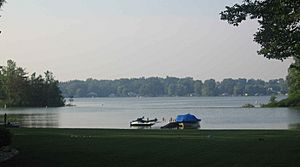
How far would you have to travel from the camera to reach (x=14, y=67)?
142 meters

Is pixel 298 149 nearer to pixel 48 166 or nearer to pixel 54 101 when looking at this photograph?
pixel 48 166

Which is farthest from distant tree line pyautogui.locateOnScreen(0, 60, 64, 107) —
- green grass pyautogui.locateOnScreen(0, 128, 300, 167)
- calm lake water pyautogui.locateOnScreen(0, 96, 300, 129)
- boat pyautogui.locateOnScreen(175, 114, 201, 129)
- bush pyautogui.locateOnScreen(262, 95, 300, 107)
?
green grass pyautogui.locateOnScreen(0, 128, 300, 167)

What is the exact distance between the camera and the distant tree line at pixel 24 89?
455 feet

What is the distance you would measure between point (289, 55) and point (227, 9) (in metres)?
3.33

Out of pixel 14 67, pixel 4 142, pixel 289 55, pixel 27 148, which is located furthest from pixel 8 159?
pixel 14 67

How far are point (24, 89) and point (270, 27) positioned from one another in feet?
421

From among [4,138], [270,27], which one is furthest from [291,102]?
[4,138]

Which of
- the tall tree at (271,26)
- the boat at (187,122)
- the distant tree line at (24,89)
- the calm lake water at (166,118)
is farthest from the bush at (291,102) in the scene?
the tall tree at (271,26)

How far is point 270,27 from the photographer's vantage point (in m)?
19.5

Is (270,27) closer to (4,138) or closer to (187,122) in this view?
(4,138)

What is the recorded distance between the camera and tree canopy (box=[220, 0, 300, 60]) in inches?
744

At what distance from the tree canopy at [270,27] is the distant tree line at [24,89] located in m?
123

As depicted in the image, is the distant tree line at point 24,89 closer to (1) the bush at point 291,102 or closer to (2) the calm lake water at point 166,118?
(2) the calm lake water at point 166,118

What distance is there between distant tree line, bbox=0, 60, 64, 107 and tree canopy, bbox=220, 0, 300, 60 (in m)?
123
